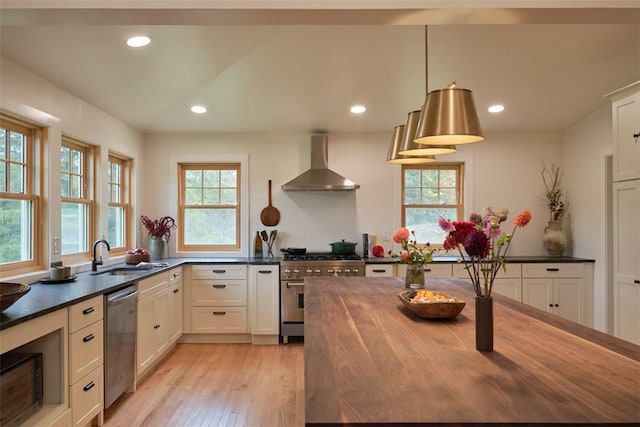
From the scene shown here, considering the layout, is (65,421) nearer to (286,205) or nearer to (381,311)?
(381,311)

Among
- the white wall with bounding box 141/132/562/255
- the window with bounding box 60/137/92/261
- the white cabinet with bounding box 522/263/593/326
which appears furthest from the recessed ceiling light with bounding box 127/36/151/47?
the white cabinet with bounding box 522/263/593/326

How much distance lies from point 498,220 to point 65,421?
243 centimetres

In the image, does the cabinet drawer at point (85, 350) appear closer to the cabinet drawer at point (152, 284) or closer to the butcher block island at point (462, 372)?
the cabinet drawer at point (152, 284)

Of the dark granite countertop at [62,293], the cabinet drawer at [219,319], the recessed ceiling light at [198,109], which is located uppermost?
the recessed ceiling light at [198,109]

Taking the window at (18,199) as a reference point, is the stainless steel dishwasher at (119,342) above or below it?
below

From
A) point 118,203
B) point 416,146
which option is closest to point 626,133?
point 416,146

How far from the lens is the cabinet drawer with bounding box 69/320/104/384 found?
2.26m

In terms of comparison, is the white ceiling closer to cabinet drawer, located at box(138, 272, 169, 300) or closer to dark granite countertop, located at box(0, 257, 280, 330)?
dark granite countertop, located at box(0, 257, 280, 330)

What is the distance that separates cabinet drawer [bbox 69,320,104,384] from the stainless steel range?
201 centimetres

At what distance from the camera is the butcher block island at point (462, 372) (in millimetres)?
930

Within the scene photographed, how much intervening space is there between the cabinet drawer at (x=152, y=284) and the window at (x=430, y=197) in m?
2.88

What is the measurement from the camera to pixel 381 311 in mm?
2047

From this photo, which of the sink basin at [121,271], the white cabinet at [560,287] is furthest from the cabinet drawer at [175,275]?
the white cabinet at [560,287]

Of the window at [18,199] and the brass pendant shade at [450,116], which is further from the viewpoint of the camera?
the window at [18,199]
